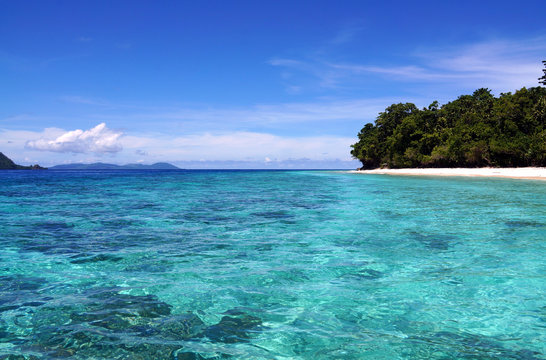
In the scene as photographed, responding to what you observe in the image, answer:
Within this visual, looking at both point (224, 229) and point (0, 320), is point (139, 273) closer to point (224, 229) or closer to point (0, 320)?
point (0, 320)

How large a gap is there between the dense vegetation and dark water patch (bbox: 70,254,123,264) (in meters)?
59.3

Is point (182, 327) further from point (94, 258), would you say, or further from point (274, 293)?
point (94, 258)

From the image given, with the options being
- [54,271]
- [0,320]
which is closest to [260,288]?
[0,320]

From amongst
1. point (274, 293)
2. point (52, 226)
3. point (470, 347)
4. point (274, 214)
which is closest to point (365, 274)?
point (274, 293)

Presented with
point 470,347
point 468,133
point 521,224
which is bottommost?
point 470,347

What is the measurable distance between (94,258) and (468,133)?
69.4 metres

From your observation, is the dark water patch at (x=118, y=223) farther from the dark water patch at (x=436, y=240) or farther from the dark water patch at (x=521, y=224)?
the dark water patch at (x=521, y=224)

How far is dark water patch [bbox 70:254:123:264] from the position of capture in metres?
7.40

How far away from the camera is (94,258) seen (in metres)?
7.64

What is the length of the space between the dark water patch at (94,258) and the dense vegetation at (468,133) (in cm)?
5931

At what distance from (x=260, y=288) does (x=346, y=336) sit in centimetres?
197

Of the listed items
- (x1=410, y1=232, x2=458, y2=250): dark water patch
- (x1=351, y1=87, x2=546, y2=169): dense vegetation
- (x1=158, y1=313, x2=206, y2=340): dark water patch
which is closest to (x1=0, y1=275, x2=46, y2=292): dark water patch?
(x1=158, y1=313, x2=206, y2=340): dark water patch

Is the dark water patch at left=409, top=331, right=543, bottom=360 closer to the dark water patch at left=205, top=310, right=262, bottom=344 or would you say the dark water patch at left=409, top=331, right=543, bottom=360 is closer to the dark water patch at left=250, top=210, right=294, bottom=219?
the dark water patch at left=205, top=310, right=262, bottom=344

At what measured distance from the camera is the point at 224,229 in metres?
11.2
